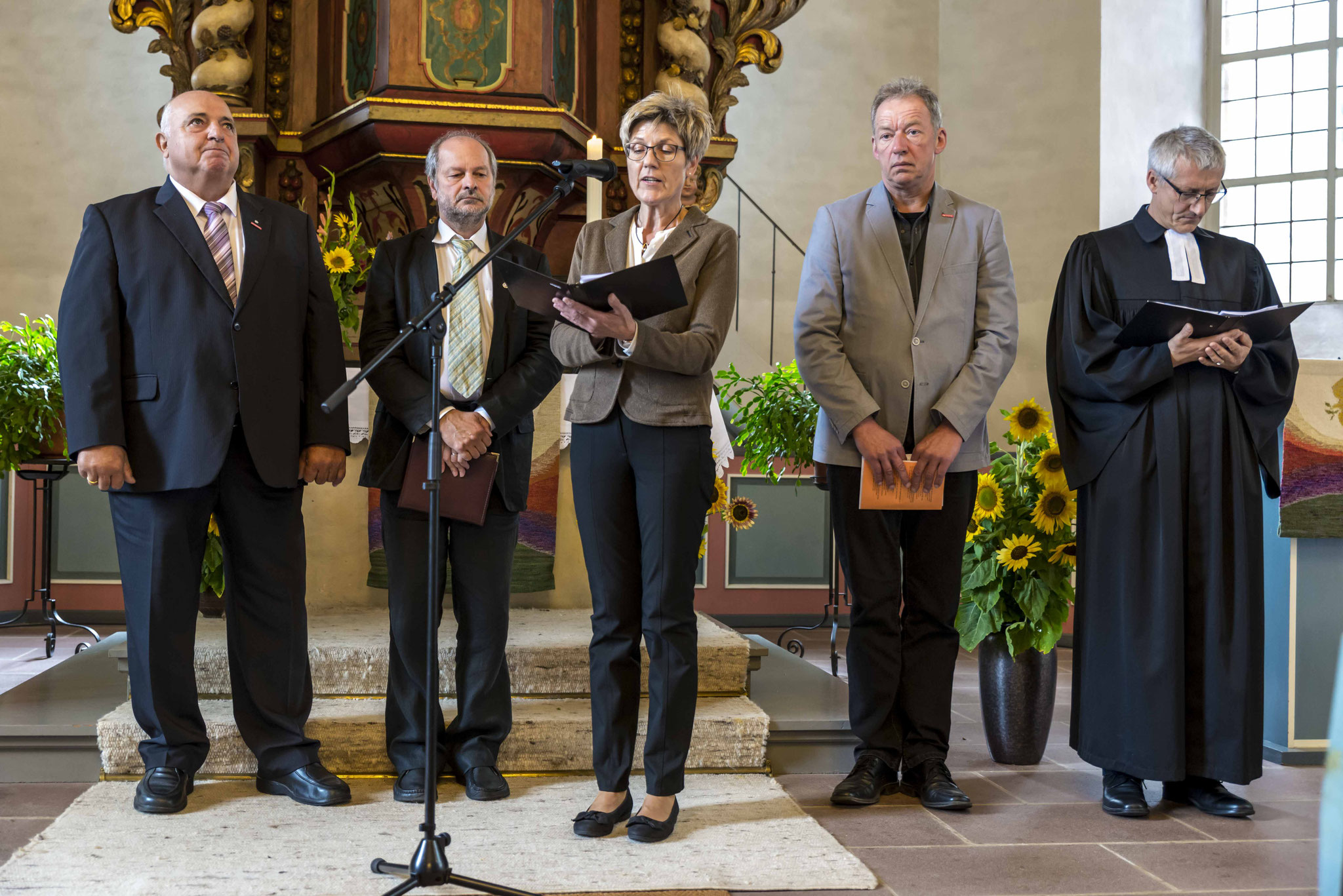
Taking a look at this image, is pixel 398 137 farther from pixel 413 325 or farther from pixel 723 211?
pixel 723 211

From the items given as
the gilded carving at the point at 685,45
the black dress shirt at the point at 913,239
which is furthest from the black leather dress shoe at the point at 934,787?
the gilded carving at the point at 685,45

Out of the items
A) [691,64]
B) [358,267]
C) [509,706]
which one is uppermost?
[691,64]

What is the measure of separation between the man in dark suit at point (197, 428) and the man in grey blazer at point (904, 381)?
Answer: 4.20 ft

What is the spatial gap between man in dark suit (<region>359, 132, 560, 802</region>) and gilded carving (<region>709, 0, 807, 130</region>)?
85.9 inches

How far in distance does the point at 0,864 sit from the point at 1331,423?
12.4 ft

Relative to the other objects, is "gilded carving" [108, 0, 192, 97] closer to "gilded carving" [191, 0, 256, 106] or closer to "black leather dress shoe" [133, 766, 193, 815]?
"gilded carving" [191, 0, 256, 106]

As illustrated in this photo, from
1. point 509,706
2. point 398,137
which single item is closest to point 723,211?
point 398,137

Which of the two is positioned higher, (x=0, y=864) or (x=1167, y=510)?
(x=1167, y=510)

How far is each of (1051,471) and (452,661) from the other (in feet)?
6.11

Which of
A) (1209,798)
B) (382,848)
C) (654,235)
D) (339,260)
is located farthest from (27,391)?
(1209,798)

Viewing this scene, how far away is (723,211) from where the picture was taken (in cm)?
993

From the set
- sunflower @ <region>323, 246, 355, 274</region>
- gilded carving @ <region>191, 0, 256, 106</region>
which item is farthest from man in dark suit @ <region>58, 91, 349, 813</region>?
gilded carving @ <region>191, 0, 256, 106</region>

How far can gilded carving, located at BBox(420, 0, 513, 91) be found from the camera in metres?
4.36

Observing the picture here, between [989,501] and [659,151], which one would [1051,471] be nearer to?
[989,501]
